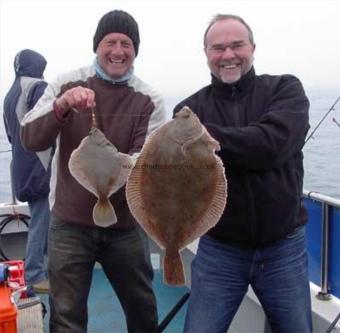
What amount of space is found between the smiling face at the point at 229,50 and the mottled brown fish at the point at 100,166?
720 mm

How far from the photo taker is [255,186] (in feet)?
8.79

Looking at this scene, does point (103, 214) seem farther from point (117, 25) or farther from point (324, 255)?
point (324, 255)

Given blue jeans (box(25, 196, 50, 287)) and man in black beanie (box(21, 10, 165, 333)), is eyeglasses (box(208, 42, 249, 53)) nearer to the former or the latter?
man in black beanie (box(21, 10, 165, 333))

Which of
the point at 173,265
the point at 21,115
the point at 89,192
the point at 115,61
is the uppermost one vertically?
the point at 115,61

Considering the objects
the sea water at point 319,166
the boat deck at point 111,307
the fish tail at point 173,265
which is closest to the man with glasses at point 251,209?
the fish tail at point 173,265

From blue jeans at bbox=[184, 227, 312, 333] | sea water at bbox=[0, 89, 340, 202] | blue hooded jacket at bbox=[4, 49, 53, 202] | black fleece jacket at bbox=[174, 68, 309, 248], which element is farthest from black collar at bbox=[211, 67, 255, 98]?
sea water at bbox=[0, 89, 340, 202]

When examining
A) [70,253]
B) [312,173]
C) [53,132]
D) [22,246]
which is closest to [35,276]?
[22,246]

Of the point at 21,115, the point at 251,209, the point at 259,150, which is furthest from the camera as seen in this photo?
the point at 21,115

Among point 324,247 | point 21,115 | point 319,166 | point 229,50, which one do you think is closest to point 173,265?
point 229,50

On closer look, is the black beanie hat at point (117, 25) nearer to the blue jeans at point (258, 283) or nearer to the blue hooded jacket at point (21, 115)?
the blue jeans at point (258, 283)

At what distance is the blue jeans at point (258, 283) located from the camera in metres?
2.77

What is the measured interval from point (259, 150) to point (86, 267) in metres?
1.41

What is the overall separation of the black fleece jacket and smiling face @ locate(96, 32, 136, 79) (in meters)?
0.60

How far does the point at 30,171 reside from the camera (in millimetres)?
4953
